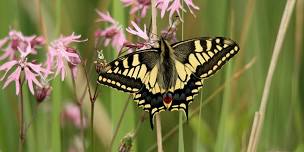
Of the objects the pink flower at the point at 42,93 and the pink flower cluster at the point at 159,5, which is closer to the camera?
the pink flower cluster at the point at 159,5

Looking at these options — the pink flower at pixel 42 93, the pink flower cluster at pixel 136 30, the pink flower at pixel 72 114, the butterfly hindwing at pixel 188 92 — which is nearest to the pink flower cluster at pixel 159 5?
the pink flower cluster at pixel 136 30

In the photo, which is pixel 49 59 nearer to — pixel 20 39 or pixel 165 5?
pixel 20 39

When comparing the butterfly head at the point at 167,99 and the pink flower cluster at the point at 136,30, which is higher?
the pink flower cluster at the point at 136,30

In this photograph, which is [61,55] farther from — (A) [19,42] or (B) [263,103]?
(B) [263,103]

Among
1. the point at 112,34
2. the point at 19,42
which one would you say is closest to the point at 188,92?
the point at 112,34

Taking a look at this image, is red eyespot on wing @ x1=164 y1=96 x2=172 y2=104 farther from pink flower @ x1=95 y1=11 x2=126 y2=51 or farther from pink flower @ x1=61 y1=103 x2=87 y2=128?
pink flower @ x1=61 y1=103 x2=87 y2=128

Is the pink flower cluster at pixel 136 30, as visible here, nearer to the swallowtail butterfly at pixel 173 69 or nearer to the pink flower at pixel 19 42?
the swallowtail butterfly at pixel 173 69

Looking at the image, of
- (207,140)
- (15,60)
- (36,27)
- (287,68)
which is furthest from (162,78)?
(36,27)
